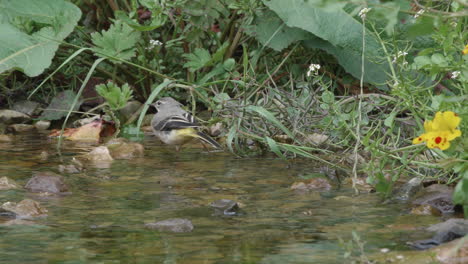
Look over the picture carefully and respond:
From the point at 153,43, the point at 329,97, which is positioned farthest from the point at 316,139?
the point at 153,43

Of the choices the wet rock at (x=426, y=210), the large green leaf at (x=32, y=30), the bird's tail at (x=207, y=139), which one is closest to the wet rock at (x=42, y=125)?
the large green leaf at (x=32, y=30)

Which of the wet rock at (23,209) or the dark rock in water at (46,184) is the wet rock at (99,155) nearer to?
the dark rock in water at (46,184)

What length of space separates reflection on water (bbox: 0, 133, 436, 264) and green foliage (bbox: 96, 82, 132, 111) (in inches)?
33.1

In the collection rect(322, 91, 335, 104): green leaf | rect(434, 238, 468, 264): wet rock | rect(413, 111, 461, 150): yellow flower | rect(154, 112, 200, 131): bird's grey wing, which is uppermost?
rect(413, 111, 461, 150): yellow flower

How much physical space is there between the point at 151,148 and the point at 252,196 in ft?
6.29

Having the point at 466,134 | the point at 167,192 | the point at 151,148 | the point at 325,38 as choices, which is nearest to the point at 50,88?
the point at 151,148

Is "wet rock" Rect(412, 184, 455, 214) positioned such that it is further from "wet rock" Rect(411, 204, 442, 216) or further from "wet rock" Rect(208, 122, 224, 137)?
"wet rock" Rect(208, 122, 224, 137)

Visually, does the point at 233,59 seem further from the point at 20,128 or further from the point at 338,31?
the point at 20,128

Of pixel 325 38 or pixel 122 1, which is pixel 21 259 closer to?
pixel 325 38

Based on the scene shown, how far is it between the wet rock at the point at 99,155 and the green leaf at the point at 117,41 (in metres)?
0.90

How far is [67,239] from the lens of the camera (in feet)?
10.3

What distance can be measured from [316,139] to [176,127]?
1096mm

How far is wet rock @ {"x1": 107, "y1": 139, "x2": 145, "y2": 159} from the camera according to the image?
17.7 ft

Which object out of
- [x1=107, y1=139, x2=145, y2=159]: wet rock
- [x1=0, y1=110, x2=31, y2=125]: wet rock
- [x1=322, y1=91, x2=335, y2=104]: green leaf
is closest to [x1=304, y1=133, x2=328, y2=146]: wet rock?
[x1=322, y1=91, x2=335, y2=104]: green leaf
